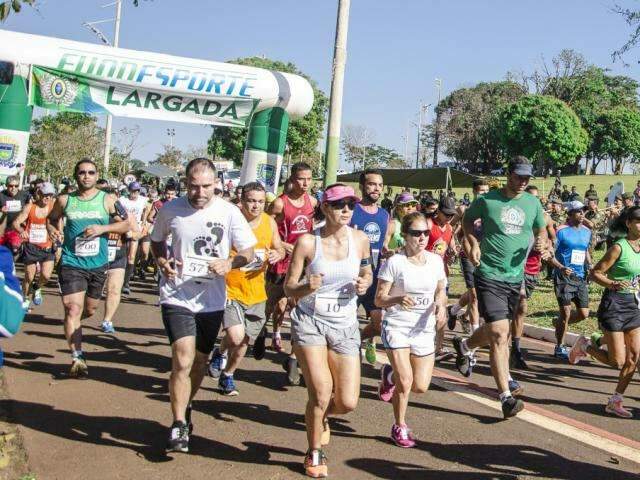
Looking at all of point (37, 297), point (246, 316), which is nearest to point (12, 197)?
point (37, 297)

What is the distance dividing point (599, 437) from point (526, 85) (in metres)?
72.3

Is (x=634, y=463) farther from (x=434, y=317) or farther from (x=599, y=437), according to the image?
(x=434, y=317)

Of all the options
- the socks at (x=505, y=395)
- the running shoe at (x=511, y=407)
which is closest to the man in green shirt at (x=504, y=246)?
the socks at (x=505, y=395)

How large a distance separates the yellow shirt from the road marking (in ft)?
6.91

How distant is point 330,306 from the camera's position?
16.2 feet

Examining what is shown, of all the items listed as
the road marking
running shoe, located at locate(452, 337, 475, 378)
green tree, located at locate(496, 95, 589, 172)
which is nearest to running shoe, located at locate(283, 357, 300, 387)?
the road marking

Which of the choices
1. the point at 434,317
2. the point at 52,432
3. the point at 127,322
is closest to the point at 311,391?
the point at 434,317

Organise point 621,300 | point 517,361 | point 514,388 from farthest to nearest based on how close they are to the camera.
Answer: point 517,361
point 621,300
point 514,388

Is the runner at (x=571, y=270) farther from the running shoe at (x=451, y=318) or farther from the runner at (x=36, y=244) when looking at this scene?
the runner at (x=36, y=244)

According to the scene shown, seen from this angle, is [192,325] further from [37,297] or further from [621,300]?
[37,297]

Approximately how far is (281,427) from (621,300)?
3.31m

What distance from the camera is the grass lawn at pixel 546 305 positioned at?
11.5 metres

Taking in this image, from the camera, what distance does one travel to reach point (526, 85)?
243ft

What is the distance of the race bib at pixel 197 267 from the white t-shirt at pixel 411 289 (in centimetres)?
132
